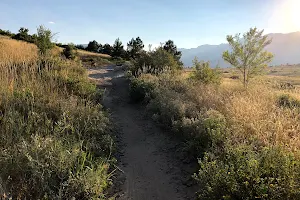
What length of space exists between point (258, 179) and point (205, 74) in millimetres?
9053

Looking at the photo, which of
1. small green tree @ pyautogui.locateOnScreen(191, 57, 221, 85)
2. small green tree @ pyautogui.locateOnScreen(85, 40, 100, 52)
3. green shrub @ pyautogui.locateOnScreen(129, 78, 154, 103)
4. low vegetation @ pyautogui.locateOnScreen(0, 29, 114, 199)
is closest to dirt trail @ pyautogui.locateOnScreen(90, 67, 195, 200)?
low vegetation @ pyautogui.locateOnScreen(0, 29, 114, 199)

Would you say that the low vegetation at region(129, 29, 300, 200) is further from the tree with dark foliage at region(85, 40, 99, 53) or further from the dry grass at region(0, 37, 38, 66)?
the tree with dark foliage at region(85, 40, 99, 53)

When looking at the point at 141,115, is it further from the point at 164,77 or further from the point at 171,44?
the point at 171,44

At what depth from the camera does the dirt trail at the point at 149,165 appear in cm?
397

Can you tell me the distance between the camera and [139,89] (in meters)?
9.71

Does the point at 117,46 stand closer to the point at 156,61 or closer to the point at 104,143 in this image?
the point at 156,61

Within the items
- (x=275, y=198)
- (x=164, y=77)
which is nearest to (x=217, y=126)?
(x=275, y=198)

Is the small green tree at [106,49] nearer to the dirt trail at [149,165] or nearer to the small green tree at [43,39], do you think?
A: the small green tree at [43,39]

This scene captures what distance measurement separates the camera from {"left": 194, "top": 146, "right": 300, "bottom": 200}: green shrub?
272cm

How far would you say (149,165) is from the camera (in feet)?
→ 16.0

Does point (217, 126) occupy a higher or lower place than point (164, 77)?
lower

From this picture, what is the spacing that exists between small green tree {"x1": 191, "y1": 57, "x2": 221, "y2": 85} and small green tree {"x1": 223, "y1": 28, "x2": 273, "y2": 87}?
2.07 meters

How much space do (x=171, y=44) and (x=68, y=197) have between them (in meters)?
24.9

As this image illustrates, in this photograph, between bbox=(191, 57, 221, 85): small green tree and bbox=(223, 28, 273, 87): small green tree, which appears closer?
bbox=(191, 57, 221, 85): small green tree
